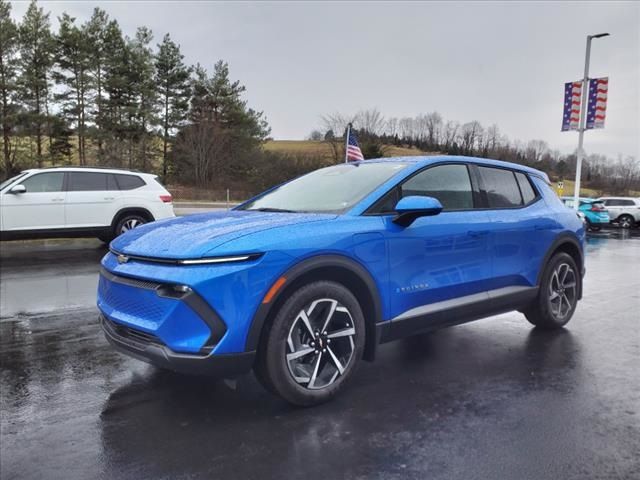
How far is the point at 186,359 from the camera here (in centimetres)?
291

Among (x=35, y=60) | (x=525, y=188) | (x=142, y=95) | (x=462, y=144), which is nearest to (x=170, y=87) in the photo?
(x=142, y=95)

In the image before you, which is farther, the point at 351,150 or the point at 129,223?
the point at 351,150

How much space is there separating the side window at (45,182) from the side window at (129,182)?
1.14 m

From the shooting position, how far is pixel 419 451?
9.36ft

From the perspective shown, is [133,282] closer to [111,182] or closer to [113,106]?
[111,182]

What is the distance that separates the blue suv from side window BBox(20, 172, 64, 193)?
764 centimetres

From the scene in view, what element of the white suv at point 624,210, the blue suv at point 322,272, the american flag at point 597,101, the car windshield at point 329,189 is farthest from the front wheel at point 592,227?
the car windshield at point 329,189

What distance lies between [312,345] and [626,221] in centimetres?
2979

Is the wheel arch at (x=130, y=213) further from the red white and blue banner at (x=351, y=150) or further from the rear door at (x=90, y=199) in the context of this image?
the red white and blue banner at (x=351, y=150)

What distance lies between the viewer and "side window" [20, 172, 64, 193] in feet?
34.0

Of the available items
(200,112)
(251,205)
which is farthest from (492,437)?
(200,112)

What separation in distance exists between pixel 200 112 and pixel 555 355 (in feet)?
164

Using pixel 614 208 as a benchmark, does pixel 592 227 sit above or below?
below

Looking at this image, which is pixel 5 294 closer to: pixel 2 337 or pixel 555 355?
pixel 2 337
